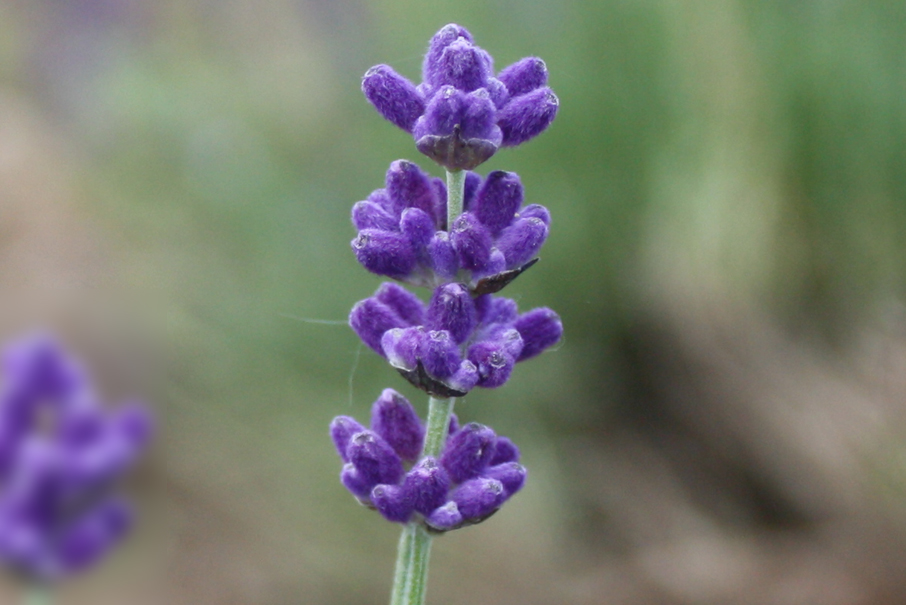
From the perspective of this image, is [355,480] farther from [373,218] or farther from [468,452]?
[373,218]

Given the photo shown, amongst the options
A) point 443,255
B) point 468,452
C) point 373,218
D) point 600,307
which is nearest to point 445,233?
point 443,255

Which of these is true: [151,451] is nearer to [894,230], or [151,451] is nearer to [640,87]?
[640,87]

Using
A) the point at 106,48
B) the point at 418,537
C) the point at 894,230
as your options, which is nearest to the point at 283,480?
the point at 894,230

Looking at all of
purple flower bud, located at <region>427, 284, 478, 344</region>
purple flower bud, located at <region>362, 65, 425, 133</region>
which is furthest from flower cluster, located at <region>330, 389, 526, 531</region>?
purple flower bud, located at <region>362, 65, 425, 133</region>

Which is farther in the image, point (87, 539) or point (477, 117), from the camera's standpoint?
point (87, 539)

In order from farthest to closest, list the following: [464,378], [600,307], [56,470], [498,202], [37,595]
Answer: [600,307] < [56,470] < [37,595] < [498,202] < [464,378]

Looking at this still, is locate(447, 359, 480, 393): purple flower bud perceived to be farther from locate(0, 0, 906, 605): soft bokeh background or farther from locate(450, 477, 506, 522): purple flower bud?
locate(0, 0, 906, 605): soft bokeh background

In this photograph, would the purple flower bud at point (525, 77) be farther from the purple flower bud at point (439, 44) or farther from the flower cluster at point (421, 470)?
the flower cluster at point (421, 470)
